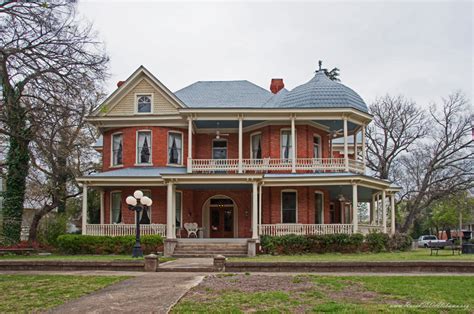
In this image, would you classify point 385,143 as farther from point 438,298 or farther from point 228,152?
point 438,298

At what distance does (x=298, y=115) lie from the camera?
26078 millimetres

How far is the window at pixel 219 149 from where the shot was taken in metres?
29.3

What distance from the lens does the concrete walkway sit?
9695mm

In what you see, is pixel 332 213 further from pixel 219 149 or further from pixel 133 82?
pixel 133 82

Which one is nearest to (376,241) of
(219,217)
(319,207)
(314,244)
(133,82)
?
(314,244)

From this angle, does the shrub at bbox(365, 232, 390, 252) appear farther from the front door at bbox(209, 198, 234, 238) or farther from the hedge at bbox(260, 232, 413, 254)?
the front door at bbox(209, 198, 234, 238)

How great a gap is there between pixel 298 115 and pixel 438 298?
54.3ft

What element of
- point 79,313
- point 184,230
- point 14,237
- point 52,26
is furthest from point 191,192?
point 79,313

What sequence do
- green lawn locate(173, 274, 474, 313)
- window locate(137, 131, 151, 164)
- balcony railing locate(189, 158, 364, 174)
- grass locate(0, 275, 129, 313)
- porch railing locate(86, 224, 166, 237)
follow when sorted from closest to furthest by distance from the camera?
green lawn locate(173, 274, 474, 313) → grass locate(0, 275, 129, 313) → porch railing locate(86, 224, 166, 237) → balcony railing locate(189, 158, 364, 174) → window locate(137, 131, 151, 164)

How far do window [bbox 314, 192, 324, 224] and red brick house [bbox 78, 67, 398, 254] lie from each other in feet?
0.22

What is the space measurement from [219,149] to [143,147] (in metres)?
4.34

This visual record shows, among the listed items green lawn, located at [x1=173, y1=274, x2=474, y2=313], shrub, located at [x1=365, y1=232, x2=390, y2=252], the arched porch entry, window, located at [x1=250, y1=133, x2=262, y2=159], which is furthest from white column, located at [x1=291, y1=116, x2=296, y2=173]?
green lawn, located at [x1=173, y1=274, x2=474, y2=313]

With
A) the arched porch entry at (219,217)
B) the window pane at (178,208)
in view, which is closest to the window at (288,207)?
Answer: the arched porch entry at (219,217)

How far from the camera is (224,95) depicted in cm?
2998
